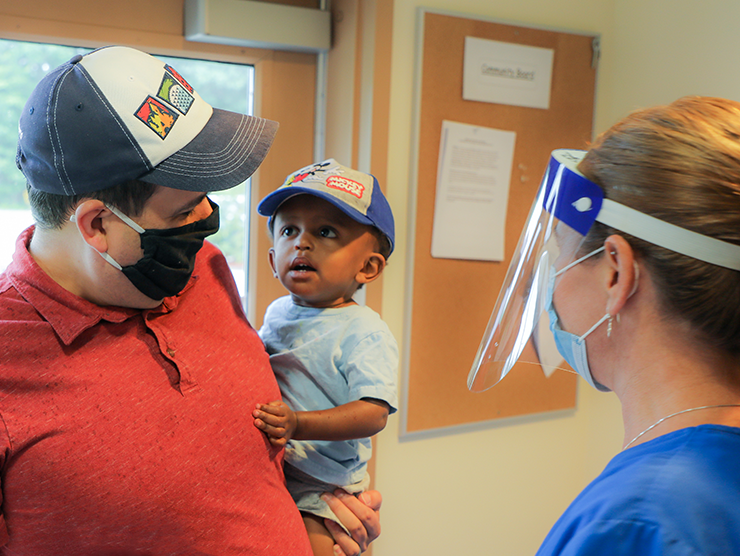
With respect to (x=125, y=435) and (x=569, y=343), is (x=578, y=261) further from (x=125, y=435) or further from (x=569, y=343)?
(x=125, y=435)

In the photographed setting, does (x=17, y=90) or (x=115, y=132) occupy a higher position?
(x=17, y=90)

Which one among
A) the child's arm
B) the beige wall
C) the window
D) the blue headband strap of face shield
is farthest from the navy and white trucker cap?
the beige wall

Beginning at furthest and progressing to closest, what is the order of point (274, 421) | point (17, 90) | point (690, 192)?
point (17, 90), point (274, 421), point (690, 192)

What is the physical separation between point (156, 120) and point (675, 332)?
0.80 m

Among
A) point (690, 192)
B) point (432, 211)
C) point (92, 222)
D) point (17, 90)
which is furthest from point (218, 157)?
point (432, 211)

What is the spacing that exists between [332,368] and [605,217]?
2.06 ft

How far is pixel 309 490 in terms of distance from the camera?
125 centimetres

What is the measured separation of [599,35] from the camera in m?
2.30

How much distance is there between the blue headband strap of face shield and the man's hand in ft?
2.42

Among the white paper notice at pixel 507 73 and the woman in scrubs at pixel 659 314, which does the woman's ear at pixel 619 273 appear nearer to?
the woman in scrubs at pixel 659 314

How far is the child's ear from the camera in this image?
4.31ft

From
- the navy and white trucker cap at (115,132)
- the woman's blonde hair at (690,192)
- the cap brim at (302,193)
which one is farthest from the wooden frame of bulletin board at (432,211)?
the woman's blonde hair at (690,192)

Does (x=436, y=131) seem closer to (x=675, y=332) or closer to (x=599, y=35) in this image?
(x=599, y=35)

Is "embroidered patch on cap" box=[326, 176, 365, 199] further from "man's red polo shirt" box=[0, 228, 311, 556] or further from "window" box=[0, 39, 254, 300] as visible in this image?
"window" box=[0, 39, 254, 300]
